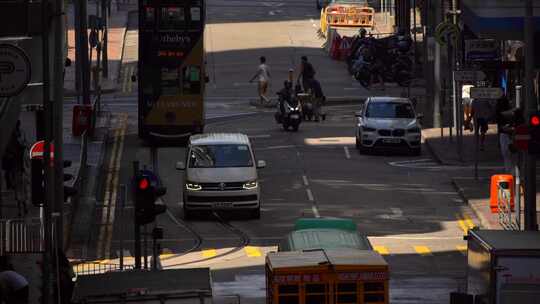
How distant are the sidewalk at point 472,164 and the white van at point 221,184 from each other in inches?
199

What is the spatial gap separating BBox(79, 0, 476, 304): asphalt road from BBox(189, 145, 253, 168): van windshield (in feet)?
4.04

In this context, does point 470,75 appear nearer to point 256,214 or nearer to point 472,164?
point 472,164

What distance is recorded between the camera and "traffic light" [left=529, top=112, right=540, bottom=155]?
29531mm

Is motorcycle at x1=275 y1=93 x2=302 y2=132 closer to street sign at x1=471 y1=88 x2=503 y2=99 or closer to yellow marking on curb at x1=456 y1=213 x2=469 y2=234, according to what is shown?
A: street sign at x1=471 y1=88 x2=503 y2=99

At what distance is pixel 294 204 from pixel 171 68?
955cm

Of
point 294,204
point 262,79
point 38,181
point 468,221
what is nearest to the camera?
point 38,181

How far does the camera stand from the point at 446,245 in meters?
32.2

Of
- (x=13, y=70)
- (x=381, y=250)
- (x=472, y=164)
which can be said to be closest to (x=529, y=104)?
(x=381, y=250)

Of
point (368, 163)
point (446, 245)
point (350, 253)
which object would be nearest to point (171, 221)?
point (446, 245)

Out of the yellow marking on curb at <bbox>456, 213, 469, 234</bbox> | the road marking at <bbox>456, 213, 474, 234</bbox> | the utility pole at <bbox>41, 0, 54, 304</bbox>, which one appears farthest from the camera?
the road marking at <bbox>456, 213, 474, 234</bbox>

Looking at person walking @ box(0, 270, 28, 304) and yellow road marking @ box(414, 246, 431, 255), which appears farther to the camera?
yellow road marking @ box(414, 246, 431, 255)

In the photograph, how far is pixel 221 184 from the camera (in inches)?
1378

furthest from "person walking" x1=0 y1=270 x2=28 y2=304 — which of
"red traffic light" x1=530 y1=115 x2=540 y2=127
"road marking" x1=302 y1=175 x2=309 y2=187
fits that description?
"road marking" x1=302 y1=175 x2=309 y2=187

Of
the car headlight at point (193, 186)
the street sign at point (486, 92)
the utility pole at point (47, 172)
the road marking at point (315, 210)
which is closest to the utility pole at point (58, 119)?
the utility pole at point (47, 172)
